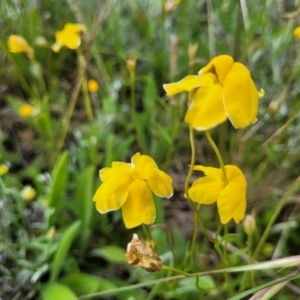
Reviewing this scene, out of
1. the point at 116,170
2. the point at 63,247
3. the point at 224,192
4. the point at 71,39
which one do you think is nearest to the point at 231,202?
the point at 224,192

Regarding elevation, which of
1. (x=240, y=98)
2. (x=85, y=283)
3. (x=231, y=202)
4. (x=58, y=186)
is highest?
(x=240, y=98)

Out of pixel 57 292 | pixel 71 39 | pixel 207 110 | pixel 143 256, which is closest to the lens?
pixel 207 110

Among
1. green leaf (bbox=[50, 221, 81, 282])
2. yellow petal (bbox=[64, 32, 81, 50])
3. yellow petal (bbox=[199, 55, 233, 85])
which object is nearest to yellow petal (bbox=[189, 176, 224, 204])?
yellow petal (bbox=[199, 55, 233, 85])

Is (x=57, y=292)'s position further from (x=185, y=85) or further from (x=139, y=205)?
(x=185, y=85)

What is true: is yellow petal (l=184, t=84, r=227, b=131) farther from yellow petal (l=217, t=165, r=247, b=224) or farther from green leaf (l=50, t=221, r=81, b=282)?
green leaf (l=50, t=221, r=81, b=282)

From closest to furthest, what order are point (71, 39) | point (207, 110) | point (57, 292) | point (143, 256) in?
point (207, 110) < point (143, 256) < point (57, 292) < point (71, 39)
